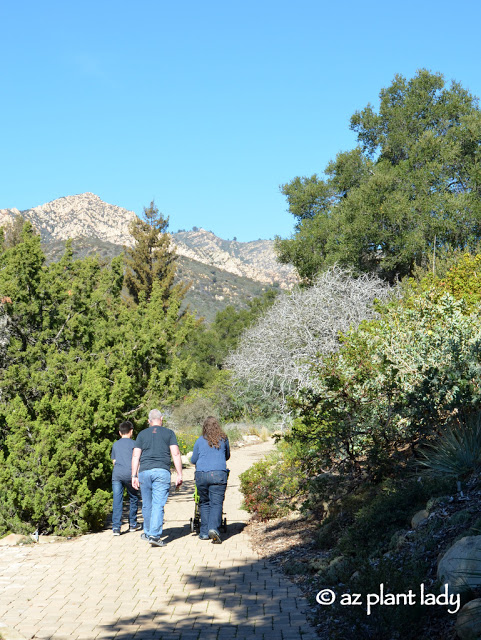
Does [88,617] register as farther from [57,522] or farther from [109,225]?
[109,225]

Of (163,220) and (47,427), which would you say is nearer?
(47,427)

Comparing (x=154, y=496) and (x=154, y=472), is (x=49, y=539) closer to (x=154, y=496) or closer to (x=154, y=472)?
(x=154, y=496)

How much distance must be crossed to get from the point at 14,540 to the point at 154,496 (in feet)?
6.28

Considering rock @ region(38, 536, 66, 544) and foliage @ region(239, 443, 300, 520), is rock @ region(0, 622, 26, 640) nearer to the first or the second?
rock @ region(38, 536, 66, 544)

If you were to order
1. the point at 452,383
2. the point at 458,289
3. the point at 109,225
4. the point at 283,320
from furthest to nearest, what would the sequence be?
the point at 109,225
the point at 283,320
the point at 458,289
the point at 452,383

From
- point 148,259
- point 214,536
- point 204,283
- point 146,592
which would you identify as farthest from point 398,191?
point 204,283

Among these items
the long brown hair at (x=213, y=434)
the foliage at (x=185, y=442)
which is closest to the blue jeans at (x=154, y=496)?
the long brown hair at (x=213, y=434)

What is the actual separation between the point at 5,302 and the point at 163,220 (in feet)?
92.8

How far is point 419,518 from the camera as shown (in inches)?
243

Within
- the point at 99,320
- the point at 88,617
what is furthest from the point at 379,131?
the point at 88,617

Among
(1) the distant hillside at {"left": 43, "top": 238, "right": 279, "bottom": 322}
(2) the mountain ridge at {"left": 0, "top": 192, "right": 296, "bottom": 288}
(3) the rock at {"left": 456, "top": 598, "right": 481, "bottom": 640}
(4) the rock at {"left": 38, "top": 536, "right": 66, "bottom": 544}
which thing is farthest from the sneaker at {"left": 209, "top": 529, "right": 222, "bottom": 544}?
(2) the mountain ridge at {"left": 0, "top": 192, "right": 296, "bottom": 288}

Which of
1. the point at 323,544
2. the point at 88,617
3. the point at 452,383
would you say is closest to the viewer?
the point at 88,617

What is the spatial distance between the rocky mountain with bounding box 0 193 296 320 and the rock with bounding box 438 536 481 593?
39.0 metres

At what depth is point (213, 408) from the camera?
82.2 ft
